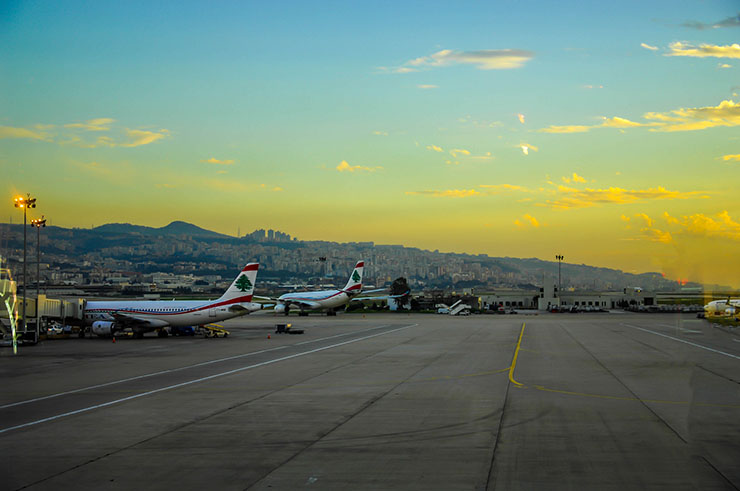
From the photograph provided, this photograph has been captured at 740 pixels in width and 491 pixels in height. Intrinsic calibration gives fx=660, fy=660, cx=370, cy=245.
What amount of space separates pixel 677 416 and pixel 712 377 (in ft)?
35.4

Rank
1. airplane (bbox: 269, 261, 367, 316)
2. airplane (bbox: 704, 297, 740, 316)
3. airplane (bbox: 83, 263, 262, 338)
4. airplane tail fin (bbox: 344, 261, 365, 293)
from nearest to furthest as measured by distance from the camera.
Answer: airplane (bbox: 83, 263, 262, 338), airplane (bbox: 704, 297, 740, 316), airplane (bbox: 269, 261, 367, 316), airplane tail fin (bbox: 344, 261, 365, 293)

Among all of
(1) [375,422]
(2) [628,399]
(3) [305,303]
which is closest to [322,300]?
(3) [305,303]

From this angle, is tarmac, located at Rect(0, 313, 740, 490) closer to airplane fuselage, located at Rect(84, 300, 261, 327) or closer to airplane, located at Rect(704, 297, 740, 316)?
airplane fuselage, located at Rect(84, 300, 261, 327)

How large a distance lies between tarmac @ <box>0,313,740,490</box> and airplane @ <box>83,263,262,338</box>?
19.5 m

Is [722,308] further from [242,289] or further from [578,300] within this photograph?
[242,289]

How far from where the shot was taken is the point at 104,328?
59.2 metres

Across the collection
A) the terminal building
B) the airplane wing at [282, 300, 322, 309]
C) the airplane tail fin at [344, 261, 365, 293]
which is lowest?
the terminal building

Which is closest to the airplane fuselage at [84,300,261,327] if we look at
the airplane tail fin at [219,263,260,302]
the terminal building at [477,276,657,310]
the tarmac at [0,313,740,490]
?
the airplane tail fin at [219,263,260,302]

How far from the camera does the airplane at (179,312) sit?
2292 inches

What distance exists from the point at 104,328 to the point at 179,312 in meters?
7.04

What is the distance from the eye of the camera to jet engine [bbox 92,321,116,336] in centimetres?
5909

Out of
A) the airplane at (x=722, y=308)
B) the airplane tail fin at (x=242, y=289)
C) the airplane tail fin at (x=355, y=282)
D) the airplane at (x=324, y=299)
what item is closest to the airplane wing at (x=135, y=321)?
the airplane tail fin at (x=242, y=289)

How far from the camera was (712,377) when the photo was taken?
94.1ft

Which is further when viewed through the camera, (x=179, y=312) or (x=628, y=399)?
(x=179, y=312)
